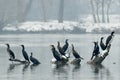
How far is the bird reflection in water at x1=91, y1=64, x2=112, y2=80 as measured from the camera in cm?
3612

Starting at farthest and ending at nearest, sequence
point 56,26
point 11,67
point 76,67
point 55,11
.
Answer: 1. point 55,11
2. point 56,26
3. point 11,67
4. point 76,67

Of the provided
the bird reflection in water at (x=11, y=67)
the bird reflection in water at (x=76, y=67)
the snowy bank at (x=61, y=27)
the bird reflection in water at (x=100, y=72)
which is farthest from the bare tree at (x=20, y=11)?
the bird reflection in water at (x=100, y=72)

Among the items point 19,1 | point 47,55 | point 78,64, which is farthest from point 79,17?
point 78,64

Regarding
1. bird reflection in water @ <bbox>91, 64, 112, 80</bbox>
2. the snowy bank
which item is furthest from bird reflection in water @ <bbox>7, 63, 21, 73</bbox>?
the snowy bank

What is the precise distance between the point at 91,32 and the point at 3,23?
521 inches

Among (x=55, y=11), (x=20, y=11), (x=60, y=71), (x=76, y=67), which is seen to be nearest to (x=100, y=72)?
(x=60, y=71)

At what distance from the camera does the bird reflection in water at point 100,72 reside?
1422 inches

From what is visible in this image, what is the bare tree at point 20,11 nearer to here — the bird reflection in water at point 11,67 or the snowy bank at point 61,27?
the snowy bank at point 61,27

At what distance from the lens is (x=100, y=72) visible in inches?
1527

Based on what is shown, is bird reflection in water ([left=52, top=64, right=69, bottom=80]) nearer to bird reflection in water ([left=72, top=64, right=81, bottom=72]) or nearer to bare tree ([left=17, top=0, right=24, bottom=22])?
bird reflection in water ([left=72, top=64, right=81, bottom=72])

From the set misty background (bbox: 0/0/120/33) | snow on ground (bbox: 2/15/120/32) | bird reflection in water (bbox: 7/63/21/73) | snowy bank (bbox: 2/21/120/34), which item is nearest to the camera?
bird reflection in water (bbox: 7/63/21/73)

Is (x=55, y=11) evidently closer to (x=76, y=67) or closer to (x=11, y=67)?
(x=11, y=67)

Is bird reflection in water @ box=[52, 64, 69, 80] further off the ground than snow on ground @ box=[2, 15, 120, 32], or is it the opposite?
bird reflection in water @ box=[52, 64, 69, 80]

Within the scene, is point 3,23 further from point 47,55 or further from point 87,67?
point 87,67
